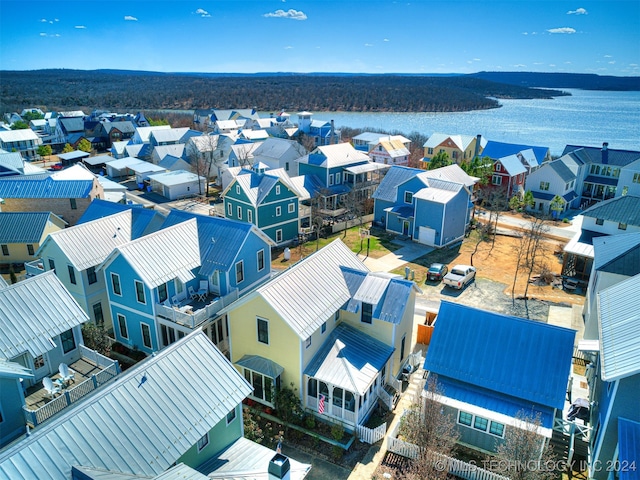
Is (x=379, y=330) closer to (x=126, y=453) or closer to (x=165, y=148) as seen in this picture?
(x=126, y=453)

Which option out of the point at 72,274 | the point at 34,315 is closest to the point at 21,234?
the point at 72,274

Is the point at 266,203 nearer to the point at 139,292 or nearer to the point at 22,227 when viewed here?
the point at 139,292

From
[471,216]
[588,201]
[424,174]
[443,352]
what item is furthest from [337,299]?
[588,201]

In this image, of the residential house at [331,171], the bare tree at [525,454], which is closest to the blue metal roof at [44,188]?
the residential house at [331,171]

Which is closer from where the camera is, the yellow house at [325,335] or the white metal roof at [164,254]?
the yellow house at [325,335]

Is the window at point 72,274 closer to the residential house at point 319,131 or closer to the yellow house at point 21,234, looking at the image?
the yellow house at point 21,234
